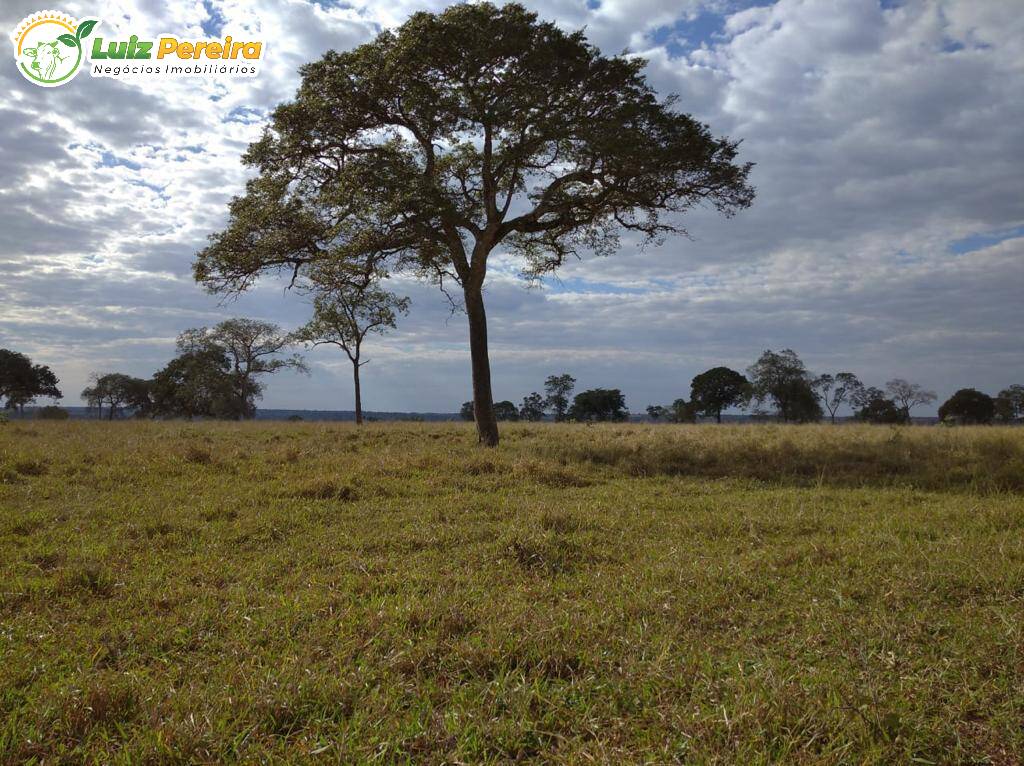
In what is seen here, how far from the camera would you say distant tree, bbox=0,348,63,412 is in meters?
56.9

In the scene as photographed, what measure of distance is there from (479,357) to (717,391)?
183ft

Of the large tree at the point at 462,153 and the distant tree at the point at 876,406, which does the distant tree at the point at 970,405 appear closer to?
the distant tree at the point at 876,406

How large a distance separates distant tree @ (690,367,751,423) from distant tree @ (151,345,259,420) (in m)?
48.1

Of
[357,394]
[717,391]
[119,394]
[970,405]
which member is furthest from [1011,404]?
[119,394]

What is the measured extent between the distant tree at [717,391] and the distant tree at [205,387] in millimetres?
48051

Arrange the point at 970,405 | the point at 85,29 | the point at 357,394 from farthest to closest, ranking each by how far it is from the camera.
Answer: the point at 970,405 < the point at 357,394 < the point at 85,29

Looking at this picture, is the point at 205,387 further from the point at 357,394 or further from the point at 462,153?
the point at 462,153

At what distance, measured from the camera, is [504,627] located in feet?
14.8

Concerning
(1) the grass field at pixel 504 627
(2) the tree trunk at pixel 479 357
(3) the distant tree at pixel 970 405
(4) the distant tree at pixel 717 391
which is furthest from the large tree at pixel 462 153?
(3) the distant tree at pixel 970 405

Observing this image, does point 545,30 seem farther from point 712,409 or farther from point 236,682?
point 712,409

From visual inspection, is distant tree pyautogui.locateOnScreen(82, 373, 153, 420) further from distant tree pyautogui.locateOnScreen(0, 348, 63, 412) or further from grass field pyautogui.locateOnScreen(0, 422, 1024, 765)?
grass field pyautogui.locateOnScreen(0, 422, 1024, 765)

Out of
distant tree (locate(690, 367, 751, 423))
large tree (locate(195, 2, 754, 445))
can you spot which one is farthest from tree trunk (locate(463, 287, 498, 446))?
distant tree (locate(690, 367, 751, 423))

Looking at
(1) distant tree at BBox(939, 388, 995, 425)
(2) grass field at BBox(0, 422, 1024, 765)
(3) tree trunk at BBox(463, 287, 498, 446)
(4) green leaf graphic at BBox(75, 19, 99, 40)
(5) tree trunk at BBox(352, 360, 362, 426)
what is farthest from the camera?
(1) distant tree at BBox(939, 388, 995, 425)

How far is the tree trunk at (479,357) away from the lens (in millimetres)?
19016
